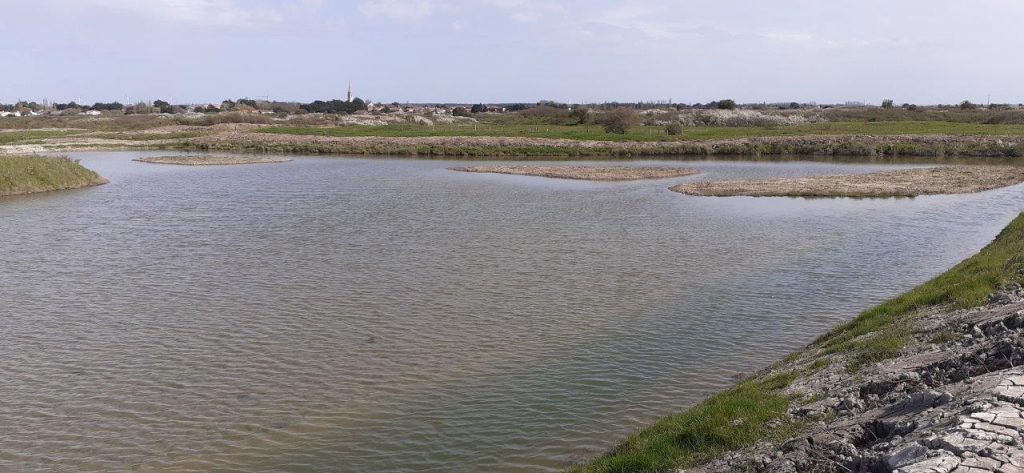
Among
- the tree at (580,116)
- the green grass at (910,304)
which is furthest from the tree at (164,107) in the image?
A: the green grass at (910,304)

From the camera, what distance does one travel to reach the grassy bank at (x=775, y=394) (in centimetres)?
809

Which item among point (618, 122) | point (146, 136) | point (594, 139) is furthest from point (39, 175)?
point (618, 122)

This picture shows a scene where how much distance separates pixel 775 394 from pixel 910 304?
209 inches

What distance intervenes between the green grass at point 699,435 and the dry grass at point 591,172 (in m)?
39.4

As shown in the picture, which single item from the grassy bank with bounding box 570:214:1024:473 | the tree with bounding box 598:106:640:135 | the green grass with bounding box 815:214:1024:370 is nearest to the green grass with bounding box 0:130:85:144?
the tree with bounding box 598:106:640:135

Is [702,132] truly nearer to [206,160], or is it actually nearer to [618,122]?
[618,122]

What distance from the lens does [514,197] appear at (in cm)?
3841

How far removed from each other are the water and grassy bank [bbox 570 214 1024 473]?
3.41 feet

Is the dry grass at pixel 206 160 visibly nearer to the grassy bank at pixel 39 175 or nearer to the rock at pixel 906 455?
the grassy bank at pixel 39 175

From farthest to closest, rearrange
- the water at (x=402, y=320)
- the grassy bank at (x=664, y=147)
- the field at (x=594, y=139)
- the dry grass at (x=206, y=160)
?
1. the field at (x=594, y=139)
2. the grassy bank at (x=664, y=147)
3. the dry grass at (x=206, y=160)
4. the water at (x=402, y=320)

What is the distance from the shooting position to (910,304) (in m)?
13.3

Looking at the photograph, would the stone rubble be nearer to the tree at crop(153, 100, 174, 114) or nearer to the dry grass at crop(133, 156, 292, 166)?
the dry grass at crop(133, 156, 292, 166)

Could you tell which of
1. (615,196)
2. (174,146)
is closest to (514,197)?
(615,196)

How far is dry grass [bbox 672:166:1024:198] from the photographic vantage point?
3894 centimetres
